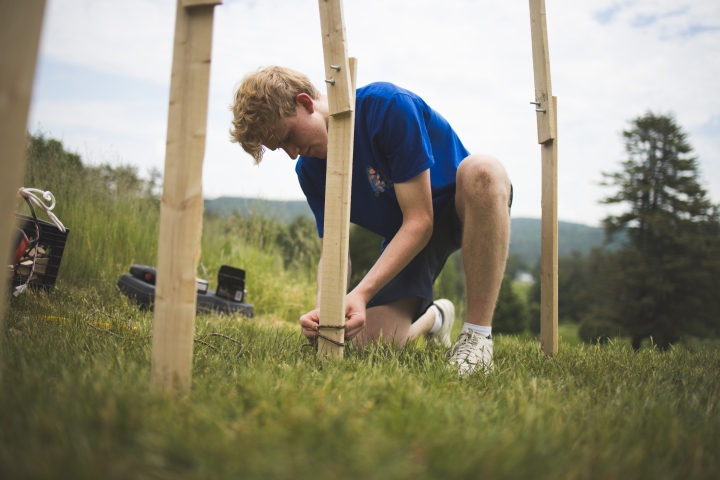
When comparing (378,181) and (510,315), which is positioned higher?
(378,181)

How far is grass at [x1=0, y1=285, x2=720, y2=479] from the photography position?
0.98m

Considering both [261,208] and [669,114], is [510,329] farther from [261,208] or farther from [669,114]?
[261,208]

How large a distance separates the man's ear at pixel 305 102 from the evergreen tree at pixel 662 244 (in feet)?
75.2

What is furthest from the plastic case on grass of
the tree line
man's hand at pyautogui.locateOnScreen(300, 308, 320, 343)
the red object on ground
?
the tree line

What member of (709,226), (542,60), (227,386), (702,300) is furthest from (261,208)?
(709,226)

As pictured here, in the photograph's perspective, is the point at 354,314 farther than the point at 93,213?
No

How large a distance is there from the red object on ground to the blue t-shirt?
5.39ft

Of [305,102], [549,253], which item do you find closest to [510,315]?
[549,253]

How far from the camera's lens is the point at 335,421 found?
1120mm

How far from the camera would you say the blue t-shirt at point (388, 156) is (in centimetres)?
238

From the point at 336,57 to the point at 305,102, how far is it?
444 mm

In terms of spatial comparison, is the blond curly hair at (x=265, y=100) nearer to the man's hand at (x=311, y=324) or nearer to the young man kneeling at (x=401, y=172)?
the young man kneeling at (x=401, y=172)

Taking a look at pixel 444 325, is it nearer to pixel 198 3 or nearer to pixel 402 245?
pixel 402 245

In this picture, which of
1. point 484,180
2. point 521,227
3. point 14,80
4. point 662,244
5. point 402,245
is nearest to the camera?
point 14,80
